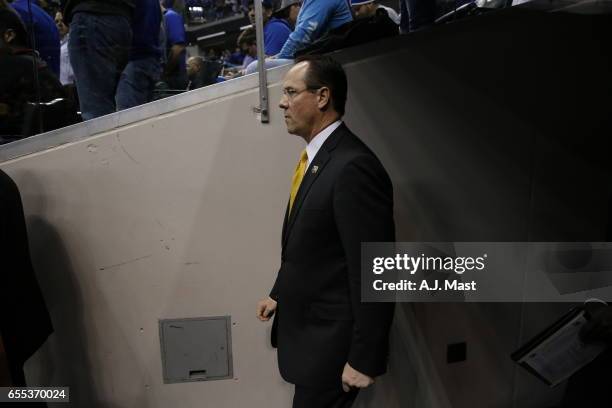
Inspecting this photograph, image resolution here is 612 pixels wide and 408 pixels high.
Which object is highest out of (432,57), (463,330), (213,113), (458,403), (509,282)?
(432,57)

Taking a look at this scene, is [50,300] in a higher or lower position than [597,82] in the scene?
lower

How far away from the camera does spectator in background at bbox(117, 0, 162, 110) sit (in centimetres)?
245

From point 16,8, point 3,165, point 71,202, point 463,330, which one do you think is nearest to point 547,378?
point 463,330

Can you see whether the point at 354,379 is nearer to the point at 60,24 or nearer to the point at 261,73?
the point at 261,73

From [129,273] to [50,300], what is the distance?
0.37 metres

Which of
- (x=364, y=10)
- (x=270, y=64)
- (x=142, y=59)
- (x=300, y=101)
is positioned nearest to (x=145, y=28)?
(x=142, y=59)

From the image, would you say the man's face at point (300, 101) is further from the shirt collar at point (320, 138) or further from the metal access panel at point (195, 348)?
the metal access panel at point (195, 348)

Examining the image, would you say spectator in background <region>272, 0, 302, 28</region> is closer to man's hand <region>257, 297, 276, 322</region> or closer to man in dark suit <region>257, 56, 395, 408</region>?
man in dark suit <region>257, 56, 395, 408</region>

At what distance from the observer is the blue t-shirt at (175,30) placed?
8.78 ft

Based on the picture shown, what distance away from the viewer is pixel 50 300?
89.8 inches

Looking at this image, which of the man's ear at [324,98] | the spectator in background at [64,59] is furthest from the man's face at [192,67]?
the man's ear at [324,98]

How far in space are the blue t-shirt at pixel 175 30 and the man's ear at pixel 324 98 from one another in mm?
1279

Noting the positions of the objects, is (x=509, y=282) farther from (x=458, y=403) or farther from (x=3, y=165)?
(x=3, y=165)

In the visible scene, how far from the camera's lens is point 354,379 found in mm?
1528
